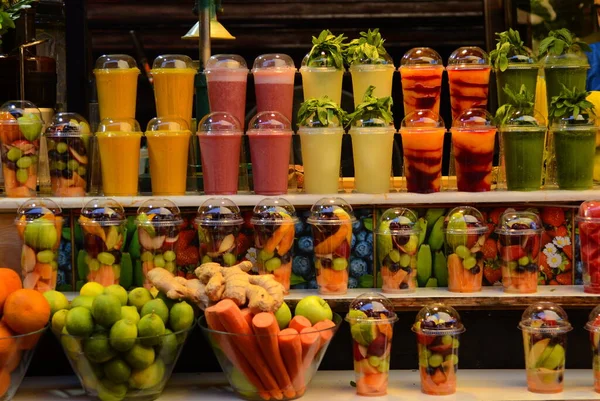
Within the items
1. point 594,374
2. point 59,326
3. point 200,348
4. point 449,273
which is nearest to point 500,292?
point 449,273

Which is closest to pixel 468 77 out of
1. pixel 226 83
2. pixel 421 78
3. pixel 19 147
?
pixel 421 78

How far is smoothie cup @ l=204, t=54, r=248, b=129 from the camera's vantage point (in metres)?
3.49

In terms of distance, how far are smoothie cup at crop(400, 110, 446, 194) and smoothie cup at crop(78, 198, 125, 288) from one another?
3.04 feet

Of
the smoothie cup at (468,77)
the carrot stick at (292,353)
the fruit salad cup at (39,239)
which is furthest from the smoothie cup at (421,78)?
the fruit salad cup at (39,239)

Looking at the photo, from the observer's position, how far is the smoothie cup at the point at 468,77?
3.50 metres

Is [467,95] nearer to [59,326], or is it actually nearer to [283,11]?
[59,326]

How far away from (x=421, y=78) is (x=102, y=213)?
44.4 inches

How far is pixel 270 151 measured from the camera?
11.1 feet

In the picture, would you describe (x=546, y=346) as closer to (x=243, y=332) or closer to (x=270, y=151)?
(x=243, y=332)

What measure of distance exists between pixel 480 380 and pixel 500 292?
11.2 inches

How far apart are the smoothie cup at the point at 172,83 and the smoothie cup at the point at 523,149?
3.43 feet

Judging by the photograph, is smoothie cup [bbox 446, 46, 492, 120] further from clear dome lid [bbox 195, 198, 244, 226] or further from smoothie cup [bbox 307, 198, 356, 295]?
clear dome lid [bbox 195, 198, 244, 226]

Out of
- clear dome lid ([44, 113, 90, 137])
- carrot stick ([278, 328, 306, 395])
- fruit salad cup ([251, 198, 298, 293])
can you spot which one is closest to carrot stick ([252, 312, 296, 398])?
carrot stick ([278, 328, 306, 395])

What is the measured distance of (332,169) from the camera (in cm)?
345
